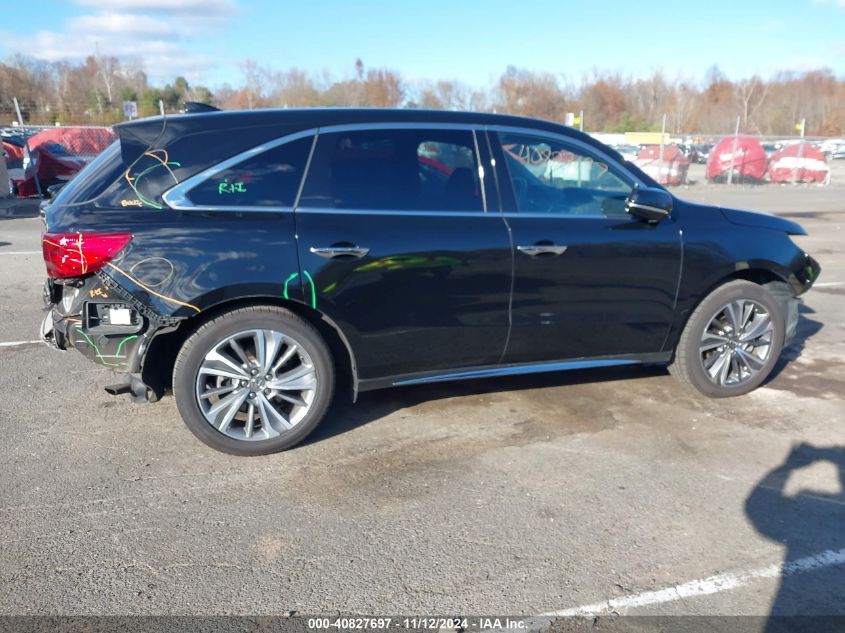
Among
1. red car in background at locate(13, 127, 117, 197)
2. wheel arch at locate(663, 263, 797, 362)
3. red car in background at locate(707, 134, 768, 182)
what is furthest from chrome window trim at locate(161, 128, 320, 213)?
red car in background at locate(707, 134, 768, 182)

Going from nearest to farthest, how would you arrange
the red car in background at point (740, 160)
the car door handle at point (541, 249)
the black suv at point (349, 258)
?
the black suv at point (349, 258), the car door handle at point (541, 249), the red car in background at point (740, 160)

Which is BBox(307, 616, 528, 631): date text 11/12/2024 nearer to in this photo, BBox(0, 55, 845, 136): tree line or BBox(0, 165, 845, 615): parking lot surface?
BBox(0, 165, 845, 615): parking lot surface

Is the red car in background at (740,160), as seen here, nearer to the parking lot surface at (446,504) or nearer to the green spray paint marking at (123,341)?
the parking lot surface at (446,504)

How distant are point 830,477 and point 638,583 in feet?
5.38

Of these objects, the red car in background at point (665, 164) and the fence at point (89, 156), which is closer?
the fence at point (89, 156)

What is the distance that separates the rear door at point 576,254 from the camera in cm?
429

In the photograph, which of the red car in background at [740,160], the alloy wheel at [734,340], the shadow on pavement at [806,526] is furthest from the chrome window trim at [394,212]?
the red car in background at [740,160]

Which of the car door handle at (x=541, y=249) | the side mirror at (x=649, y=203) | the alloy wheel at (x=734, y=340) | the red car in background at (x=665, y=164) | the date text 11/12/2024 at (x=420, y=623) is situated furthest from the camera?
the red car in background at (x=665, y=164)

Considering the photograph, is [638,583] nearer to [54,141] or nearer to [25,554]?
[25,554]

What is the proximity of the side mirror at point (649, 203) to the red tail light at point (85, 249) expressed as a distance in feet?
9.68

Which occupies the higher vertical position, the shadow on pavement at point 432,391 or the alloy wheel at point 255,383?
the alloy wheel at point 255,383

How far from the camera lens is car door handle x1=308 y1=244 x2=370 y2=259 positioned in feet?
12.6

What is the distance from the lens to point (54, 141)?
67.7 ft

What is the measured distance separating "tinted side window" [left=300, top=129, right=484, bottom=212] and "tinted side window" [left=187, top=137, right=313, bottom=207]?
0.27 feet
